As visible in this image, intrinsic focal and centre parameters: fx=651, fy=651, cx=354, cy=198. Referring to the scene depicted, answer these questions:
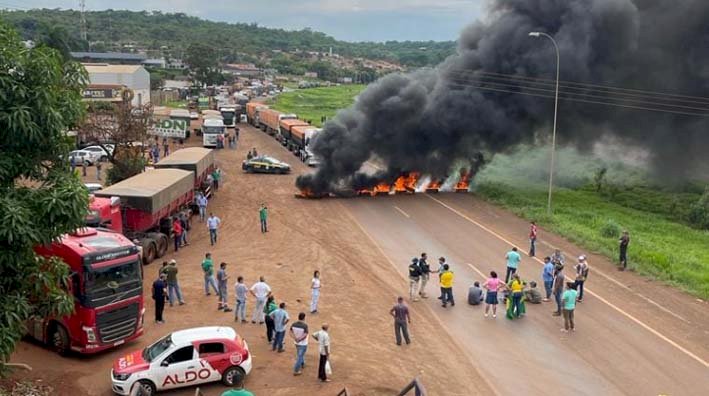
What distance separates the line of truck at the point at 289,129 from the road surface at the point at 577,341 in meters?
17.0

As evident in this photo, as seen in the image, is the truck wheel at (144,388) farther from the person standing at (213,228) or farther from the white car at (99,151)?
the white car at (99,151)

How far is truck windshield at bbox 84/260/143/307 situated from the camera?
13.5m

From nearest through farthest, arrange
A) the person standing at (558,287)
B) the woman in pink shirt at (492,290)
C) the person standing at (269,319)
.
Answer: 1. the person standing at (269,319)
2. the woman in pink shirt at (492,290)
3. the person standing at (558,287)

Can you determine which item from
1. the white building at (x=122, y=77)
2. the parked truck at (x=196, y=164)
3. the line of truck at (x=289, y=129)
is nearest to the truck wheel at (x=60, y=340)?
the parked truck at (x=196, y=164)

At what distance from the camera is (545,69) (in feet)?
119

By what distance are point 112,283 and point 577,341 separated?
36.0 feet

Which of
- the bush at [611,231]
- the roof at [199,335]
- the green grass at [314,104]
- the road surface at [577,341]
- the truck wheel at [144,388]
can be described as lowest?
the road surface at [577,341]

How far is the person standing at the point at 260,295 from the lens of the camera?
15.5m

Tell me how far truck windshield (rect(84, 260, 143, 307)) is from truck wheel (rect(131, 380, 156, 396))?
7.56ft

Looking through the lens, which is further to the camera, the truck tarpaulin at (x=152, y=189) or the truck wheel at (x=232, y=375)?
the truck tarpaulin at (x=152, y=189)

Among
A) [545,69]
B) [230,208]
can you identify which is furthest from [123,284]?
[545,69]

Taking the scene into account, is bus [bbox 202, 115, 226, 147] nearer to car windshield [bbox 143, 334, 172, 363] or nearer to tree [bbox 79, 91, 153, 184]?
tree [bbox 79, 91, 153, 184]

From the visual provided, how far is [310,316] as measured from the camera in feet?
55.9

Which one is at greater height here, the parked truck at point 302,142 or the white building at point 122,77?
the white building at point 122,77
